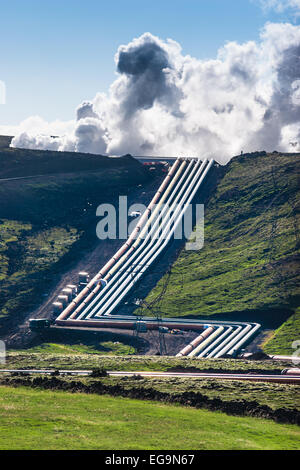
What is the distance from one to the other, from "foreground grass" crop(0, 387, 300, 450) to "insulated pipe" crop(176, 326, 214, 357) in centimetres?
5588

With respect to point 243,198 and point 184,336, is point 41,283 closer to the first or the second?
point 184,336

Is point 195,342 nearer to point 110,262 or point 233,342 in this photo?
point 233,342

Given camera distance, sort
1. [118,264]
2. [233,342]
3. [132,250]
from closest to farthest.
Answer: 1. [233,342]
2. [118,264]
3. [132,250]

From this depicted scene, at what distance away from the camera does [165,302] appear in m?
149

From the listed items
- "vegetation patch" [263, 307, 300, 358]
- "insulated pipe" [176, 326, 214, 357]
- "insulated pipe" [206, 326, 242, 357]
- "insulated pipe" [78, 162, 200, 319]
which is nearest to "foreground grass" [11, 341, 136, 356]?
"insulated pipe" [176, 326, 214, 357]

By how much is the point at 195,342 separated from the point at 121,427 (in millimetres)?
73364

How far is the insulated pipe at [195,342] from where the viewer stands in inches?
4777

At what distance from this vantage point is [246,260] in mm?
162500

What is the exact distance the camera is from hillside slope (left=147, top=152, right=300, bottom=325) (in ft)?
469

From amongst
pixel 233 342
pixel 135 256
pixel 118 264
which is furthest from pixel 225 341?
pixel 135 256

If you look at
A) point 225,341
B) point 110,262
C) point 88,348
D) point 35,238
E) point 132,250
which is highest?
point 35,238

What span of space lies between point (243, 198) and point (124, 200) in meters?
34.8

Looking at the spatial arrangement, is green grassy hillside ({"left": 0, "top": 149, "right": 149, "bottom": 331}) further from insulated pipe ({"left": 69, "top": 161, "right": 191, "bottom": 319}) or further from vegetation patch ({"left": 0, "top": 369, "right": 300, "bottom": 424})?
vegetation patch ({"left": 0, "top": 369, "right": 300, "bottom": 424})

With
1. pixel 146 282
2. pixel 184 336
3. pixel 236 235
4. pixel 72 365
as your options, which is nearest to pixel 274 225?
pixel 236 235
